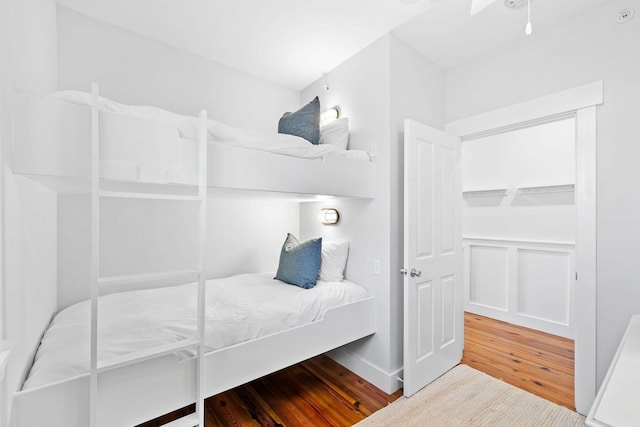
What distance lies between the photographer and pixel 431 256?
2.28m

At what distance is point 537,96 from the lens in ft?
7.02

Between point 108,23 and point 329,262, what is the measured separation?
2534mm

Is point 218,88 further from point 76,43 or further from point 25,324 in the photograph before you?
point 25,324

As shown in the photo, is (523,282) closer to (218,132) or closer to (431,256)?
(431,256)

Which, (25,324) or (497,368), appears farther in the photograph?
(497,368)

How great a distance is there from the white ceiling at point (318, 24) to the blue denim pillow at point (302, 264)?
66.2 inches

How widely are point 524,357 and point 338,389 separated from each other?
1.83 metres

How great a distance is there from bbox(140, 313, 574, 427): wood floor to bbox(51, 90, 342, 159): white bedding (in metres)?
1.73

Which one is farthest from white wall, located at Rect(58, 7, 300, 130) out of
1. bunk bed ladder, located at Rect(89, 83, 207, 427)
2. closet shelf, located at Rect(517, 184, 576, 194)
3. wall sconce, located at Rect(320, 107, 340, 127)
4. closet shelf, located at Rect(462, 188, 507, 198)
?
closet shelf, located at Rect(517, 184, 576, 194)

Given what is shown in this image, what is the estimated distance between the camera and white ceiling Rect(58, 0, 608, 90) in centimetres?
197

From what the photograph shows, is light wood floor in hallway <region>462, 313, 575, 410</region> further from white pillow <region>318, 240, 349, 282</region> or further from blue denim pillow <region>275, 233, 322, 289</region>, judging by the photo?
blue denim pillow <region>275, 233, 322, 289</region>

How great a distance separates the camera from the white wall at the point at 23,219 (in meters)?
1.00

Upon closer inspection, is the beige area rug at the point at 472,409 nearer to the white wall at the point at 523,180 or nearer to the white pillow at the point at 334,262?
the white pillow at the point at 334,262

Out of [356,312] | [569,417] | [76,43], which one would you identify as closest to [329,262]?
[356,312]
